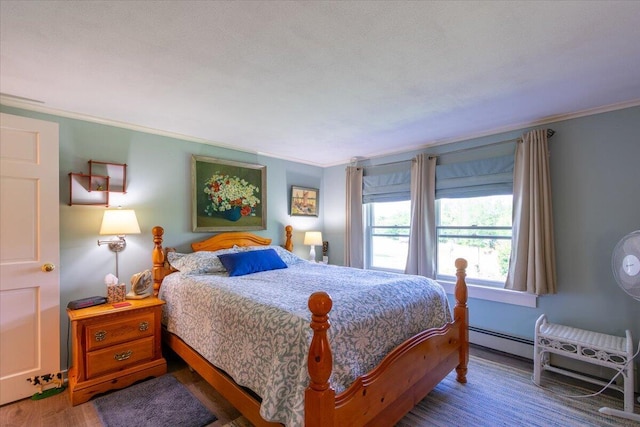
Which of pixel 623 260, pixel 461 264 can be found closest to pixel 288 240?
pixel 461 264

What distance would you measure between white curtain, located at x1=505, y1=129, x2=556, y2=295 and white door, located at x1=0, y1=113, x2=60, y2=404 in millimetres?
4162

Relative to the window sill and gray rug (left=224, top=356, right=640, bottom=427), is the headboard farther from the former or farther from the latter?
the window sill

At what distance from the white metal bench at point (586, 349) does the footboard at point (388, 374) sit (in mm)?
621

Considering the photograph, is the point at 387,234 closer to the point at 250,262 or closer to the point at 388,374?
the point at 250,262

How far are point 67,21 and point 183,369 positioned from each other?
8.99 ft

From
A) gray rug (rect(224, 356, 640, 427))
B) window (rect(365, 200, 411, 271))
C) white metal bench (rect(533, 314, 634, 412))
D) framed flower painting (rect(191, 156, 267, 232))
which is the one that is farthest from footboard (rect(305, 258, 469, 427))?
framed flower painting (rect(191, 156, 267, 232))

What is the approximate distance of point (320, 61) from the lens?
1.80 m

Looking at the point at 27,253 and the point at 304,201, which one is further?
the point at 304,201

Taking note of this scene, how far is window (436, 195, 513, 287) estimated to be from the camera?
10.5 feet

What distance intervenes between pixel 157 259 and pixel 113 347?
0.87m

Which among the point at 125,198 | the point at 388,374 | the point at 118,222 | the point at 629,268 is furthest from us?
the point at 125,198

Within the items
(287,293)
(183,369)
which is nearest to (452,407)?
(287,293)

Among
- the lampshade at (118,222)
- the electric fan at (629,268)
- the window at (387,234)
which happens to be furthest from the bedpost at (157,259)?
the electric fan at (629,268)

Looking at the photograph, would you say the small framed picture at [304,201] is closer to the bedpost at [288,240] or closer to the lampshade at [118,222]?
the bedpost at [288,240]
